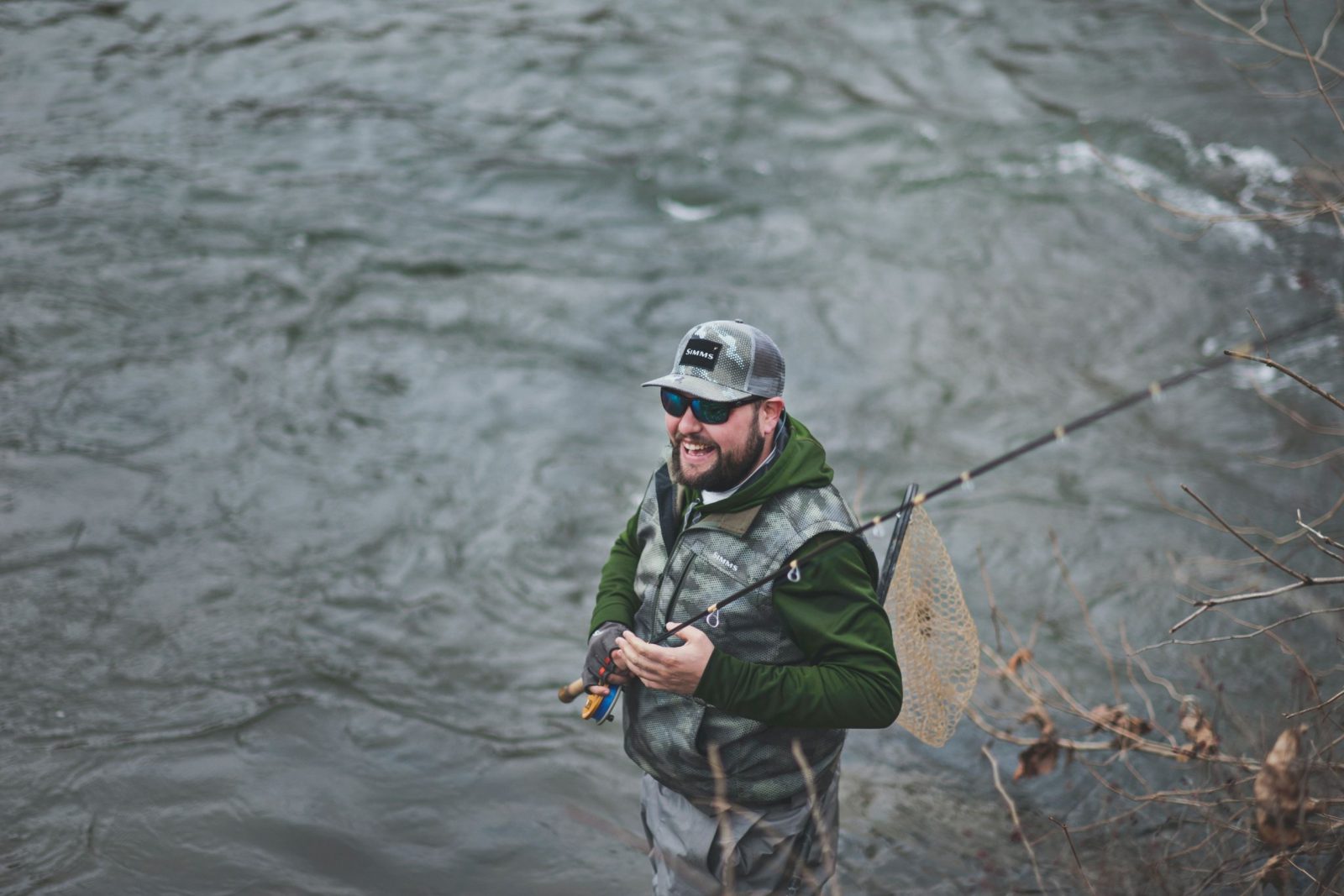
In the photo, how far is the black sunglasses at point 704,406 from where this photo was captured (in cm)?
300

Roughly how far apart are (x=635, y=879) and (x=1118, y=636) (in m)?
2.79

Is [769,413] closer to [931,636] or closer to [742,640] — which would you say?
[742,640]

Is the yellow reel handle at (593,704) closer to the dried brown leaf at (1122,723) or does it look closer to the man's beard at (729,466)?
the man's beard at (729,466)

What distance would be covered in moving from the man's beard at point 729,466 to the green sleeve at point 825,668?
10.1 inches

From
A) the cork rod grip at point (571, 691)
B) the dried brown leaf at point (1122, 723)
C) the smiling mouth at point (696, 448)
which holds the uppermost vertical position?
the smiling mouth at point (696, 448)

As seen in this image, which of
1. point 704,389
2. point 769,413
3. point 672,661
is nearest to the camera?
point 672,661

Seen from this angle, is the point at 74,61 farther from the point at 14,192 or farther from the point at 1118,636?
the point at 1118,636

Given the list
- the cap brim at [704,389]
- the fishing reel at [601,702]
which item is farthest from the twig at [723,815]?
the cap brim at [704,389]

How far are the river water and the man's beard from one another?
2064mm

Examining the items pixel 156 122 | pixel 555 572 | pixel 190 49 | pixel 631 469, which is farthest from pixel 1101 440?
pixel 190 49

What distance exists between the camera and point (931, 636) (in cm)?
340

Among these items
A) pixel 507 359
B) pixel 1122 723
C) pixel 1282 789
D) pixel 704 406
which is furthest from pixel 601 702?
pixel 507 359

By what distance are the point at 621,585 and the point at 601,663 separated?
1.11 ft

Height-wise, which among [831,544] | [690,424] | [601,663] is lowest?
[601,663]
